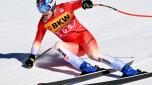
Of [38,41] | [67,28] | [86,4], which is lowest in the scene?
[38,41]

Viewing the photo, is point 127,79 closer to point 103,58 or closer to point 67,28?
point 103,58

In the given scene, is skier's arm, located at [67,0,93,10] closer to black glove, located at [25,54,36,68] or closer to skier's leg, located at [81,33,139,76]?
skier's leg, located at [81,33,139,76]

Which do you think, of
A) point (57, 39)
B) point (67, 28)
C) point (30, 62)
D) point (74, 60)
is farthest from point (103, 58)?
point (57, 39)

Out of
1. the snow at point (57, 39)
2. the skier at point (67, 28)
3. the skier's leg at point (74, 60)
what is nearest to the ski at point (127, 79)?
the snow at point (57, 39)

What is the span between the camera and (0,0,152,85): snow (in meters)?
8.45

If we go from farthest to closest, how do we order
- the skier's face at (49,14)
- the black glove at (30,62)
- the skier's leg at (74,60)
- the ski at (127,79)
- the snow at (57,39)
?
1. the black glove at (30,62)
2. the skier's face at (49,14)
3. the snow at (57,39)
4. the skier's leg at (74,60)
5. the ski at (127,79)

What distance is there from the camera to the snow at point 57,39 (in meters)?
8.45

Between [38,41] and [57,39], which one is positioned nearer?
[38,41]

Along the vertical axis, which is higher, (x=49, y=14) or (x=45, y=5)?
(x=45, y=5)

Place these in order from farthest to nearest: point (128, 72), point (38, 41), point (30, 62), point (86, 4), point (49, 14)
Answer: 1. point (38, 41)
2. point (30, 62)
3. point (49, 14)
4. point (86, 4)
5. point (128, 72)

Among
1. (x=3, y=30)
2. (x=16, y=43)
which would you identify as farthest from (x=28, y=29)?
(x=16, y=43)

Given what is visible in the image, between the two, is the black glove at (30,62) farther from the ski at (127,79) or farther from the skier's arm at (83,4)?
the ski at (127,79)

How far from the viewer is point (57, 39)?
11.9 metres

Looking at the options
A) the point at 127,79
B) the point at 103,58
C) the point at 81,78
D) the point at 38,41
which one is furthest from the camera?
the point at 38,41
